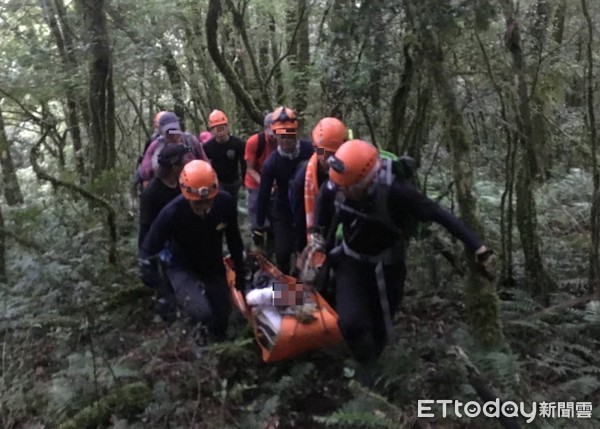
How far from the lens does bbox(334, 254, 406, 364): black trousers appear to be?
5738mm

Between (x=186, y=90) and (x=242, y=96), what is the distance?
9518 millimetres

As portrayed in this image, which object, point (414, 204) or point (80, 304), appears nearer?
point (414, 204)

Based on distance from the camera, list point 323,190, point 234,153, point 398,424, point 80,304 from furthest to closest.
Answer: point 234,153, point 80,304, point 323,190, point 398,424

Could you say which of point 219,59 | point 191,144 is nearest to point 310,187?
point 191,144

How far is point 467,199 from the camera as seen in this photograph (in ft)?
19.8

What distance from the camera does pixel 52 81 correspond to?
12.9 meters

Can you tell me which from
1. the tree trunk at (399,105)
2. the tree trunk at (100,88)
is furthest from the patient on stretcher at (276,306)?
the tree trunk at (100,88)

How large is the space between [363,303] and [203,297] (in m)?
1.82

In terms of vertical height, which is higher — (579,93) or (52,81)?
(52,81)

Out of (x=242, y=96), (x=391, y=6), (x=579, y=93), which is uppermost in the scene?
(x=391, y=6)

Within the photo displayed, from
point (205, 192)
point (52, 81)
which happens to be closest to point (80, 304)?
point (205, 192)

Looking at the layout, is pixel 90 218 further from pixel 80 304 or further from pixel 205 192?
pixel 205 192

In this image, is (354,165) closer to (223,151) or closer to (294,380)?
(294,380)

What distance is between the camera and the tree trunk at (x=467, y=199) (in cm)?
583
